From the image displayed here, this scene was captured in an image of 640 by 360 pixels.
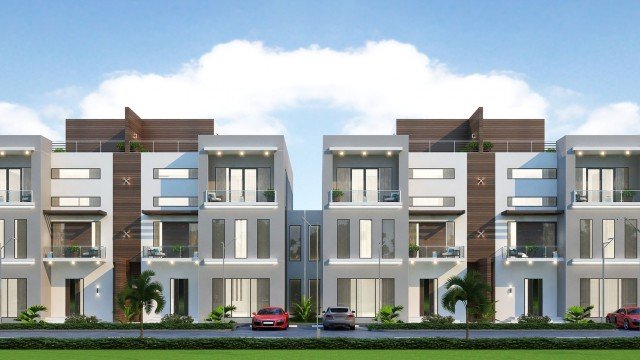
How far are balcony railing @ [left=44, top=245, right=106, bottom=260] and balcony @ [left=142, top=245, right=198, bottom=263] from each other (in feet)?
9.19

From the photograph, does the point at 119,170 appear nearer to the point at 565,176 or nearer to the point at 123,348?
the point at 123,348

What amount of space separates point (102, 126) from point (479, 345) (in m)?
34.1

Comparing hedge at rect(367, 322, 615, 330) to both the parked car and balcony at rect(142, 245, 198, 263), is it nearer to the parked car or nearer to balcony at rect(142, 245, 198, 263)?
the parked car

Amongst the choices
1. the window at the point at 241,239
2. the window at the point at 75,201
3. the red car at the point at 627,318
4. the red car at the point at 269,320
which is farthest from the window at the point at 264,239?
the red car at the point at 627,318

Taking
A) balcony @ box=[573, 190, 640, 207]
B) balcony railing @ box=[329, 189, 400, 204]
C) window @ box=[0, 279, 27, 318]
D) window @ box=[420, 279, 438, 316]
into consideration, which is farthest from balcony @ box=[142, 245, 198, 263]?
balcony @ box=[573, 190, 640, 207]

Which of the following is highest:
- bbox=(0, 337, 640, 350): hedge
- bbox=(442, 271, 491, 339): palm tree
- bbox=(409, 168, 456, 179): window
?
bbox=(409, 168, 456, 179): window

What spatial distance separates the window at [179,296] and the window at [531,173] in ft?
70.4

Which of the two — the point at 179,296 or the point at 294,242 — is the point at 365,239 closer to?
the point at 294,242

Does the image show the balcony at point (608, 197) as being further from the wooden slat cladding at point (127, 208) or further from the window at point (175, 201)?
the wooden slat cladding at point (127, 208)

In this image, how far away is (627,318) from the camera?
39.9m

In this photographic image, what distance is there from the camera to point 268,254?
1780 inches

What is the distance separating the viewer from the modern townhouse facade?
44.9 metres

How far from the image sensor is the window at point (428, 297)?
152 feet
